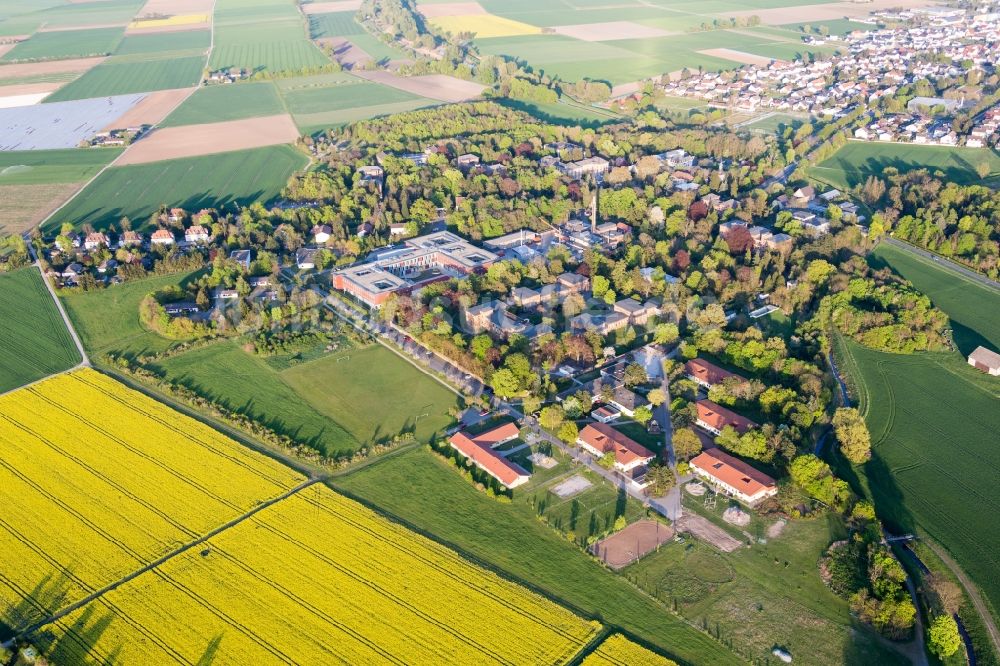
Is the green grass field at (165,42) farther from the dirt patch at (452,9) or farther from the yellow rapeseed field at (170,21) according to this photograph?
the dirt patch at (452,9)

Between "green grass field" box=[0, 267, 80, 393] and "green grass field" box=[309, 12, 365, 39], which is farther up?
"green grass field" box=[309, 12, 365, 39]

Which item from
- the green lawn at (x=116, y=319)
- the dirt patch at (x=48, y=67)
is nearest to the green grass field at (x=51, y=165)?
the green lawn at (x=116, y=319)

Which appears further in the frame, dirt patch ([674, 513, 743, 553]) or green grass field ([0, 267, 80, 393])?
green grass field ([0, 267, 80, 393])

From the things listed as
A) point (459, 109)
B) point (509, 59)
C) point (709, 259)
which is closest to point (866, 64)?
point (509, 59)

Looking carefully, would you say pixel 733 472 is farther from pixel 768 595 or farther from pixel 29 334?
pixel 29 334

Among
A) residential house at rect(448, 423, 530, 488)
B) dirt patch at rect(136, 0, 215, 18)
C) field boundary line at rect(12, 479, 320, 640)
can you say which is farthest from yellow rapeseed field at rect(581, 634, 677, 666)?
dirt patch at rect(136, 0, 215, 18)

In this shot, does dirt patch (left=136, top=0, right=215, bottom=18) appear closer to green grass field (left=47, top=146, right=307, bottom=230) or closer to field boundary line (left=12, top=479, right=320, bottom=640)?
green grass field (left=47, top=146, right=307, bottom=230)

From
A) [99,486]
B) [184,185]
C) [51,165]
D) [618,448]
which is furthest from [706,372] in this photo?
[51,165]
